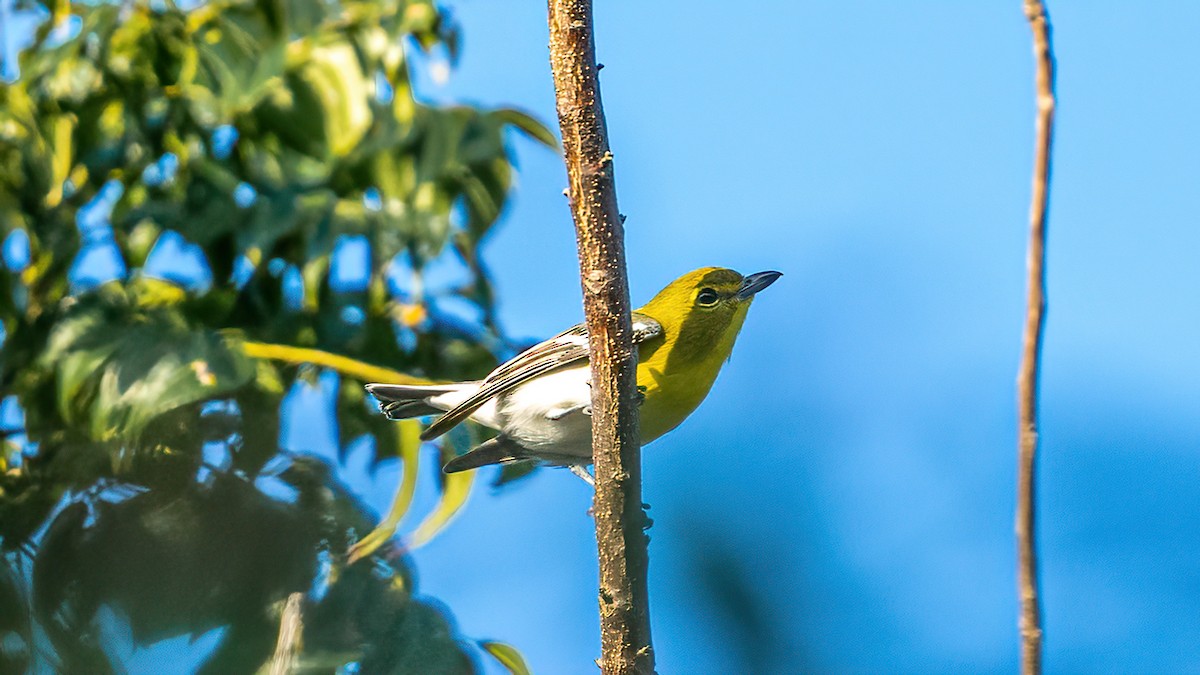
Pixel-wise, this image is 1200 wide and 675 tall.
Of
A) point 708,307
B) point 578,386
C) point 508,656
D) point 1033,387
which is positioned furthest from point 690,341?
point 1033,387

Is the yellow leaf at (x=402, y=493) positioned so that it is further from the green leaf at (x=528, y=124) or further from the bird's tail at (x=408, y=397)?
the green leaf at (x=528, y=124)

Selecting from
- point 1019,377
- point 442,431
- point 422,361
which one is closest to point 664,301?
point 442,431

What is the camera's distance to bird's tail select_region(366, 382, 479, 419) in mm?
1654

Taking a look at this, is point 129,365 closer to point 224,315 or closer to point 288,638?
point 224,315

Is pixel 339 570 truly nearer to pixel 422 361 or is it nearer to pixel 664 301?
pixel 422 361

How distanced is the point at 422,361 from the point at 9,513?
0.67 meters

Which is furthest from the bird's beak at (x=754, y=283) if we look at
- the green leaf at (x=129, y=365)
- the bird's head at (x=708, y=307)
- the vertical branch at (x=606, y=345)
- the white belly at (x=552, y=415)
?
the green leaf at (x=129, y=365)

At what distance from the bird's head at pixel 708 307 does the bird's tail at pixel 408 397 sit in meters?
0.32

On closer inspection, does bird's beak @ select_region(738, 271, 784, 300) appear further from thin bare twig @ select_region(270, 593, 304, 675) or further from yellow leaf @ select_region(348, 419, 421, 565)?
thin bare twig @ select_region(270, 593, 304, 675)

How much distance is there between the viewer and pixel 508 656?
165 cm

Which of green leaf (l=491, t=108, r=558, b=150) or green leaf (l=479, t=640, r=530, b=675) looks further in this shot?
green leaf (l=491, t=108, r=558, b=150)

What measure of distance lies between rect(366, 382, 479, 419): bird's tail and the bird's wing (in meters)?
0.03

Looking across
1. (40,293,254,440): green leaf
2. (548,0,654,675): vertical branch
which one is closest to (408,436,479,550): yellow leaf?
(40,293,254,440): green leaf

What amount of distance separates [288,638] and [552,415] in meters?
0.49
